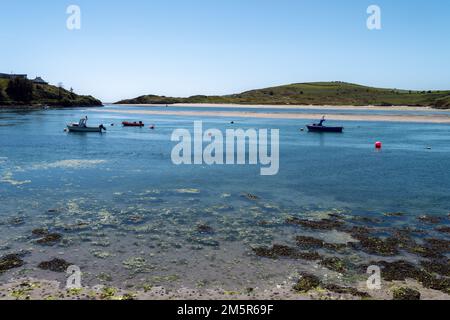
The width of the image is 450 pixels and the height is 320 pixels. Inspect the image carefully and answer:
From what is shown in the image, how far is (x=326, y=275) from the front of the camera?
16.4 metres

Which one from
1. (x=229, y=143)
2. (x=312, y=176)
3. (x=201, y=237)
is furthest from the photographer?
(x=229, y=143)

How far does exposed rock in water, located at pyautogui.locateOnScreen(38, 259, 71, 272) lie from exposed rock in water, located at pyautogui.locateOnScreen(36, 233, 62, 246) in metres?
2.31

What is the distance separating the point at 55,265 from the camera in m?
17.0

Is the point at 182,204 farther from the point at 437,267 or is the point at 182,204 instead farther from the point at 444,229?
the point at 444,229

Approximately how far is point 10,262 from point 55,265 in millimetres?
2004

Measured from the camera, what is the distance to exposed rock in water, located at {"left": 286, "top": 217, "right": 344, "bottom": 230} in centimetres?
2269

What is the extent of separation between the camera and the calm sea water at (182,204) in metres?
17.3

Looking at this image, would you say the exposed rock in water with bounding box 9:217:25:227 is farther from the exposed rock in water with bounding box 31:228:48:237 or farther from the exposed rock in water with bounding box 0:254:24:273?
the exposed rock in water with bounding box 0:254:24:273

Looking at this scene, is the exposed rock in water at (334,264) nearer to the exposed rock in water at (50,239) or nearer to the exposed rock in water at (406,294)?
the exposed rock in water at (406,294)

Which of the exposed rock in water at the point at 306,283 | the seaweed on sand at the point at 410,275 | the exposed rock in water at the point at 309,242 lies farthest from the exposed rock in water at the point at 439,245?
the exposed rock in water at the point at 306,283

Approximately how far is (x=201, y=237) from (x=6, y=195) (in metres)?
16.8

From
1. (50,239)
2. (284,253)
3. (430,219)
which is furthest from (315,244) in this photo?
(50,239)
